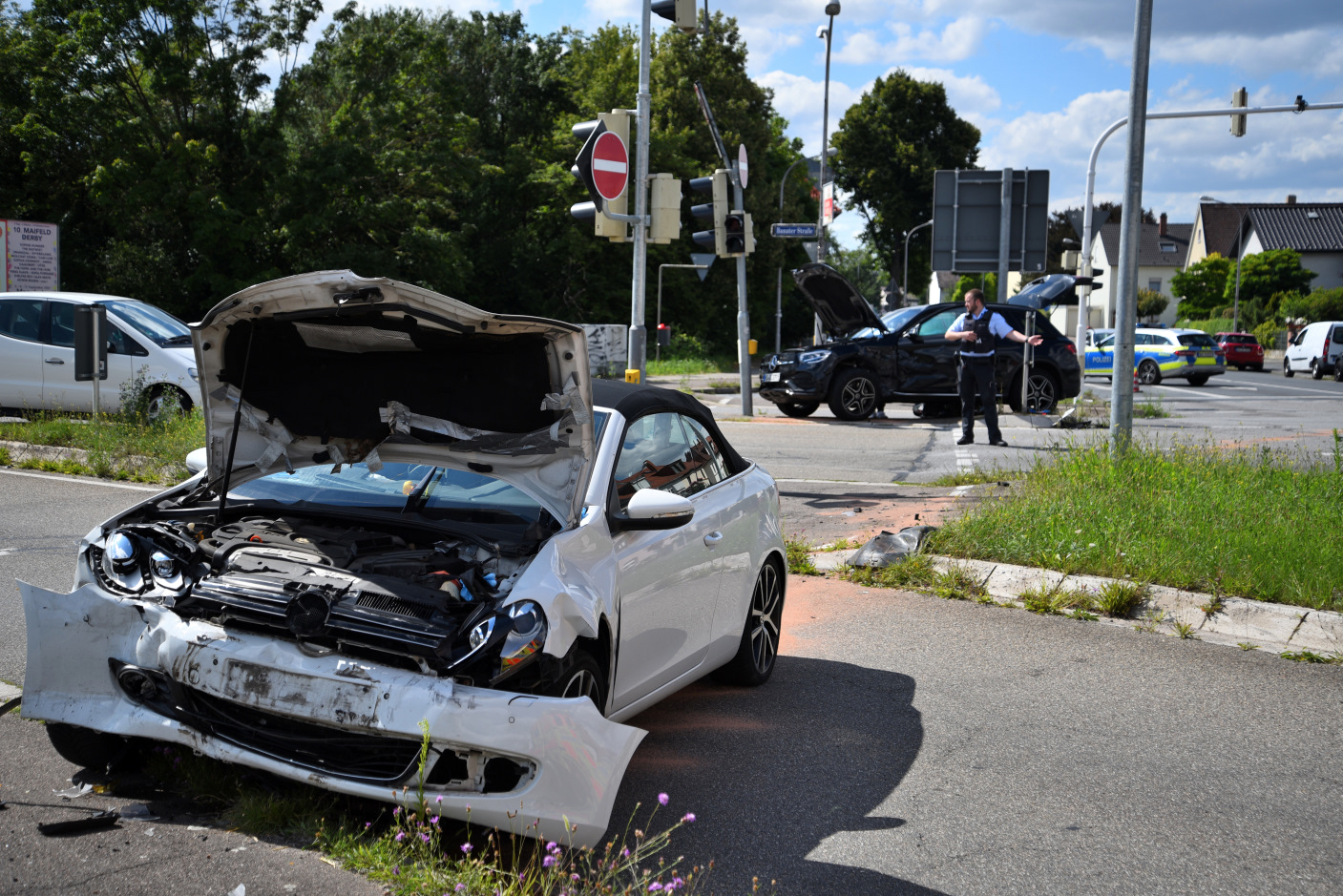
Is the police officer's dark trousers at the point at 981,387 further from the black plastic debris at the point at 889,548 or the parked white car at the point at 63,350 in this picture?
the parked white car at the point at 63,350

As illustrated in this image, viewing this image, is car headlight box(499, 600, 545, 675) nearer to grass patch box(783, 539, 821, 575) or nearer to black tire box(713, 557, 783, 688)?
black tire box(713, 557, 783, 688)

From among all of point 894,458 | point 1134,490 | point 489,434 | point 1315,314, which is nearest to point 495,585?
point 489,434

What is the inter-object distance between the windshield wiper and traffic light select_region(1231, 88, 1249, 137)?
1102 inches

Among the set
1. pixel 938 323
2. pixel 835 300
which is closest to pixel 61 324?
pixel 835 300

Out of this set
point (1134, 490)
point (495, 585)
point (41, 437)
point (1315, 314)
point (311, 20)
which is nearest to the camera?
point (495, 585)

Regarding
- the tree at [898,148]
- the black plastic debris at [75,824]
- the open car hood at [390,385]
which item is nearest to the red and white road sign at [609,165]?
Answer: the open car hood at [390,385]

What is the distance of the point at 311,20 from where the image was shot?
105ft

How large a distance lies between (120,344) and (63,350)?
0.85 meters

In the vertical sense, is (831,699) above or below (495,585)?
below

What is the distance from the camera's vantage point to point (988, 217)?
21.9 m

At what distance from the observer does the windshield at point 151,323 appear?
15.0 meters

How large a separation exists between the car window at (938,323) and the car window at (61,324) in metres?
12.4

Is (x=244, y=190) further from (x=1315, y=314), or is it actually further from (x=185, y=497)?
(x=1315, y=314)

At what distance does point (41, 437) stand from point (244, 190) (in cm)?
Result: 2035
